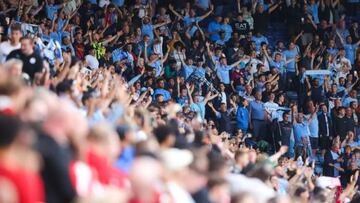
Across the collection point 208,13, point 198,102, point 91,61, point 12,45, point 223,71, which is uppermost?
point 12,45

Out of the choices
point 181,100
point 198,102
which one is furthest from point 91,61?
point 198,102

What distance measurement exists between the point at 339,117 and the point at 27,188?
1378 cm

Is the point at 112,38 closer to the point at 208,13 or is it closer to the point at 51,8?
the point at 51,8

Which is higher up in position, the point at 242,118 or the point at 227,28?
the point at 227,28

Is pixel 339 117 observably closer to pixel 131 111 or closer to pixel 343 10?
pixel 343 10

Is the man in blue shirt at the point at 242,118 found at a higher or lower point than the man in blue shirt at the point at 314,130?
higher

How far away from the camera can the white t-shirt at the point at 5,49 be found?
10605mm

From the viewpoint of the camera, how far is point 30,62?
1019cm

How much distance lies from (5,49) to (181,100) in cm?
614

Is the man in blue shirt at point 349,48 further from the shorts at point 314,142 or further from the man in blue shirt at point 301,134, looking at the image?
the man in blue shirt at point 301,134

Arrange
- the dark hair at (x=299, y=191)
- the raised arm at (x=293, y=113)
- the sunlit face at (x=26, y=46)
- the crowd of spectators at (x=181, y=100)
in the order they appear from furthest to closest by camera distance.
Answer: the raised arm at (x=293, y=113)
the dark hair at (x=299, y=191)
the sunlit face at (x=26, y=46)
the crowd of spectators at (x=181, y=100)

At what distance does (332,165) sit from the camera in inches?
675

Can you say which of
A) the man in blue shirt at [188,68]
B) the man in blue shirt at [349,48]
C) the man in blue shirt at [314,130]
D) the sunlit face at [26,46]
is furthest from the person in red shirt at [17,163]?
the man in blue shirt at [349,48]

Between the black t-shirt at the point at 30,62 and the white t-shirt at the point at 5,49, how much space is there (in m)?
0.26
